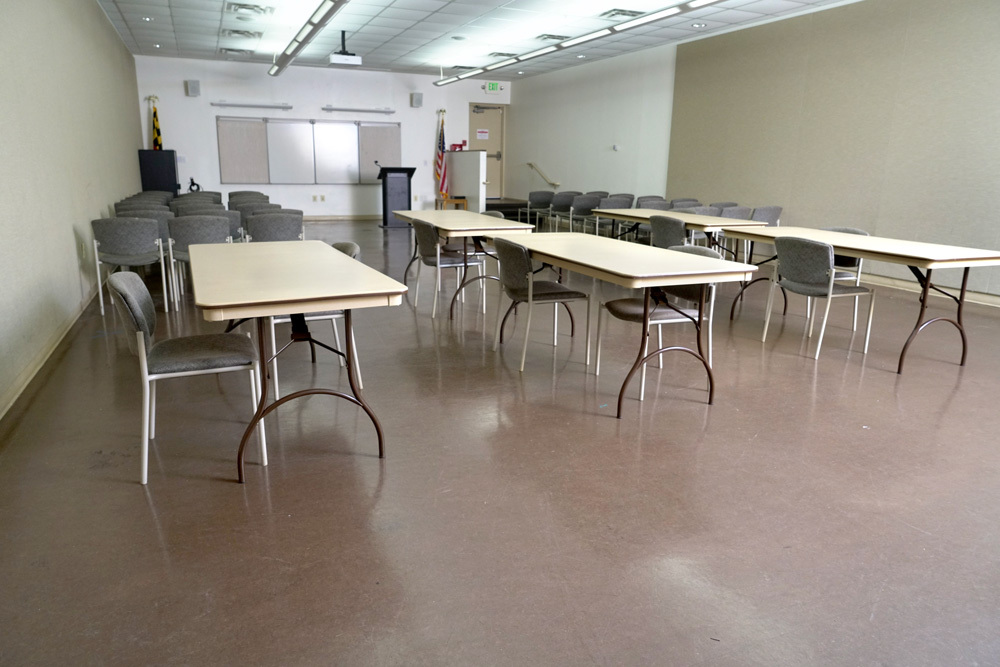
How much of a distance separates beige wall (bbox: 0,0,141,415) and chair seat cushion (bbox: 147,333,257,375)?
1338 mm

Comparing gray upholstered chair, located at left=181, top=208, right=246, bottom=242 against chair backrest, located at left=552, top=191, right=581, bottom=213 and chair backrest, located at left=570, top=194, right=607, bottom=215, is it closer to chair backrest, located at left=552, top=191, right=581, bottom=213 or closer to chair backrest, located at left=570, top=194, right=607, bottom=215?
chair backrest, located at left=570, top=194, right=607, bottom=215

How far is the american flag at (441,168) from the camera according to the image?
14852mm

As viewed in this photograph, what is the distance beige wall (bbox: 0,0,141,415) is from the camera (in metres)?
3.87

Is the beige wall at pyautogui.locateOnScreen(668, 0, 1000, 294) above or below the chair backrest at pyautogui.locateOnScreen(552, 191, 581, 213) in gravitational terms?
above

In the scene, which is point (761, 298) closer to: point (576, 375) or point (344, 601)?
point (576, 375)

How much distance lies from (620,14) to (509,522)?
8.35m

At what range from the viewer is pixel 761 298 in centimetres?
688

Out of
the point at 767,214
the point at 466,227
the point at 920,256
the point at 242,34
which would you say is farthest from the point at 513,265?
the point at 242,34

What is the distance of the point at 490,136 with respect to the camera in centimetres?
1638

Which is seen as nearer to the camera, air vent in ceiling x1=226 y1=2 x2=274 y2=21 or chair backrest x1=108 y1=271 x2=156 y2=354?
chair backrest x1=108 y1=271 x2=156 y2=354

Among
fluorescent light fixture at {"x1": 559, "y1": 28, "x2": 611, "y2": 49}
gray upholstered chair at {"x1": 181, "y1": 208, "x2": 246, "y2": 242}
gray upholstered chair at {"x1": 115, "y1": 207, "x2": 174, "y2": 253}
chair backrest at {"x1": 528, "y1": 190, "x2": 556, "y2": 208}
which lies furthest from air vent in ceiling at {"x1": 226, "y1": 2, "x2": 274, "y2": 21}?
chair backrest at {"x1": 528, "y1": 190, "x2": 556, "y2": 208}

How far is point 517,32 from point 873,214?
5852mm

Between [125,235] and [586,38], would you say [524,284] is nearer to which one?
[125,235]

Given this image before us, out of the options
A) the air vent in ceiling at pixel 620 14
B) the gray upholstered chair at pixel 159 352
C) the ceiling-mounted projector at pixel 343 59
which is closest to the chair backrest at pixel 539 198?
the air vent in ceiling at pixel 620 14
